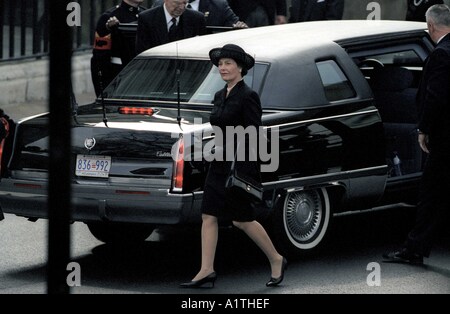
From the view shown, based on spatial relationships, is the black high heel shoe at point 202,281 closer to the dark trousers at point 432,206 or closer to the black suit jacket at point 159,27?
the dark trousers at point 432,206

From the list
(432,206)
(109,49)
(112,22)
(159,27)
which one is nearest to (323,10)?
(109,49)

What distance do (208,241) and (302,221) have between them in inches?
43.8

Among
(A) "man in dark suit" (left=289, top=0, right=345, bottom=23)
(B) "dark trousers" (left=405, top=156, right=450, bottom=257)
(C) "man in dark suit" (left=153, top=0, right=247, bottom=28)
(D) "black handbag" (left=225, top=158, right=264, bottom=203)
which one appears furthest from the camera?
(A) "man in dark suit" (left=289, top=0, right=345, bottom=23)

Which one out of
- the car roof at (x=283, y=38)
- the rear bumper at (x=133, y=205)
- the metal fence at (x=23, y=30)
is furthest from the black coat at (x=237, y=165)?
the metal fence at (x=23, y=30)

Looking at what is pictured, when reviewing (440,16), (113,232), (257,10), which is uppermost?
(440,16)

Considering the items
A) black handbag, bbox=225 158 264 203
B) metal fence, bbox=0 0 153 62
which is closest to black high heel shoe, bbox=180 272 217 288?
black handbag, bbox=225 158 264 203

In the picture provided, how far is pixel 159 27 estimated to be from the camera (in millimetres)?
11133

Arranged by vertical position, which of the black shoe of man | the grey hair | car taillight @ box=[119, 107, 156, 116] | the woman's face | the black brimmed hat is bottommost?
the black shoe of man

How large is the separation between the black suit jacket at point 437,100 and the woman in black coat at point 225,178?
1309mm

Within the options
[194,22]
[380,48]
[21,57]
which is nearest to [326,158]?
[380,48]

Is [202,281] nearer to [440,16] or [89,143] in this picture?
[89,143]

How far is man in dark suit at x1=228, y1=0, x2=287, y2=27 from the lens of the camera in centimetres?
1482

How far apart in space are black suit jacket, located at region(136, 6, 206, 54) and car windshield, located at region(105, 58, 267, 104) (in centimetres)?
176

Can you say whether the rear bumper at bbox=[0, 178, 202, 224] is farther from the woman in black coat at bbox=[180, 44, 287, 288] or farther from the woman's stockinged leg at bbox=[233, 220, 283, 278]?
the woman's stockinged leg at bbox=[233, 220, 283, 278]
